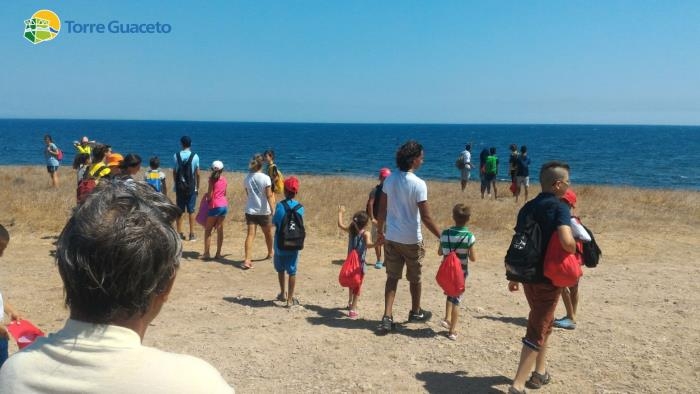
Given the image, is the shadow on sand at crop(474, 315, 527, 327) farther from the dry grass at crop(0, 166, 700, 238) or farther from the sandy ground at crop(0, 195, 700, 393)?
the dry grass at crop(0, 166, 700, 238)

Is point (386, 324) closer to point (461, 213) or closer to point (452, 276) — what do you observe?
point (452, 276)

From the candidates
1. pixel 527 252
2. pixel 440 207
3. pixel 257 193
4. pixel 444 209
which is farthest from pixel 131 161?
pixel 440 207

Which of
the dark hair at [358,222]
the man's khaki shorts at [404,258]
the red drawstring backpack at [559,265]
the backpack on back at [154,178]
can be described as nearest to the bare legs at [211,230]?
the backpack on back at [154,178]

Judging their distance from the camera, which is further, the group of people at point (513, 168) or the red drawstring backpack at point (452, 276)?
the group of people at point (513, 168)

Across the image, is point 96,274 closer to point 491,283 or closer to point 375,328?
point 375,328

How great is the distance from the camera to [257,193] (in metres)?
8.66

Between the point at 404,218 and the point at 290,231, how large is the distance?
1.55 m

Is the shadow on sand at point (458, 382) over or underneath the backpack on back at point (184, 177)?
underneath

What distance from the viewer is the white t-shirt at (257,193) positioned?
8.62 metres

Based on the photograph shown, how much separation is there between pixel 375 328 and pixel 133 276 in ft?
16.4

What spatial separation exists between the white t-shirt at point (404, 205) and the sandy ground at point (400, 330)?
1.09 m

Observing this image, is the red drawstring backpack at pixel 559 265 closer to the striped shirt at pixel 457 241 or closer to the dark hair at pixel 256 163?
the striped shirt at pixel 457 241

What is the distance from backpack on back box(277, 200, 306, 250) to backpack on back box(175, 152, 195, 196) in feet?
11.7

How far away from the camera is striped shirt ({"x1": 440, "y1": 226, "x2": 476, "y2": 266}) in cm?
581
